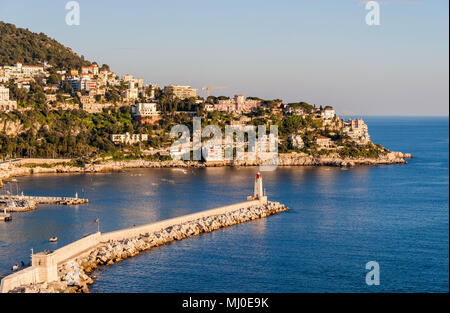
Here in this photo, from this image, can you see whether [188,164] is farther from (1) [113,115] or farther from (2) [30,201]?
(2) [30,201]

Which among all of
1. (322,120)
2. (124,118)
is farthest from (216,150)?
(322,120)

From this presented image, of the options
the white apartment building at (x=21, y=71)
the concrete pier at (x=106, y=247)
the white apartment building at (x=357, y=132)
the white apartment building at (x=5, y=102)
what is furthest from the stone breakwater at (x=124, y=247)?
the white apartment building at (x=21, y=71)

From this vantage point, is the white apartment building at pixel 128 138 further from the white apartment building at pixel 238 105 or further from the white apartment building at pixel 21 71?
the white apartment building at pixel 21 71

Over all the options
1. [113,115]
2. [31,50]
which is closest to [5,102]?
[113,115]

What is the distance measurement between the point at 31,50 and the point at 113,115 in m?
25.7

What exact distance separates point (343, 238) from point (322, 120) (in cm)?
4410

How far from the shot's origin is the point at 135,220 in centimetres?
2475

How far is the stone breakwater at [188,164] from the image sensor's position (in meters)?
42.3

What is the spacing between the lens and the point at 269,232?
23.2 metres

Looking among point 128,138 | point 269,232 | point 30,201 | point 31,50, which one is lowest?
point 269,232

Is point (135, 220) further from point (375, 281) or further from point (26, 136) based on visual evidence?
point (26, 136)

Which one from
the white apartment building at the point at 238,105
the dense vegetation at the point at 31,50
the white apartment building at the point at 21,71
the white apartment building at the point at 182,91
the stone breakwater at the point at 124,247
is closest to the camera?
the stone breakwater at the point at 124,247

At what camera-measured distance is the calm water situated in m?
16.8

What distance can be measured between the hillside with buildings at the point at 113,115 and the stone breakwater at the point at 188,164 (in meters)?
1.24
